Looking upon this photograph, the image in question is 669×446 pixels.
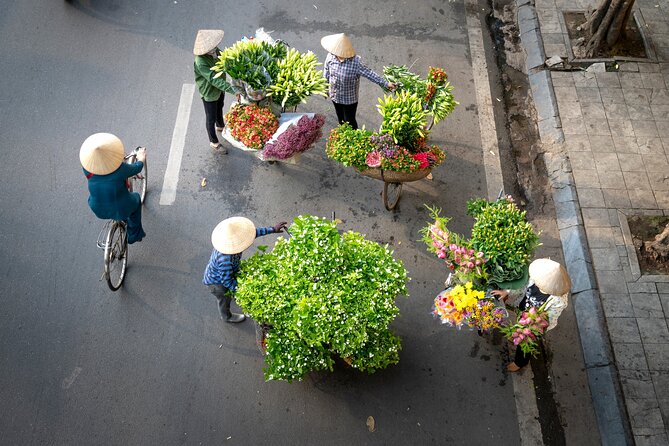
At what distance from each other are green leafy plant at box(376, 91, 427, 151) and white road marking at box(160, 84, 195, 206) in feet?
9.39

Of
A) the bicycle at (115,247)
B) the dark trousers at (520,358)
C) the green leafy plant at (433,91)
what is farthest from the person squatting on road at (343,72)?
the dark trousers at (520,358)

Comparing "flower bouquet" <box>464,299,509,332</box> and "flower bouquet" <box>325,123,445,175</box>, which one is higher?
"flower bouquet" <box>325,123,445,175</box>

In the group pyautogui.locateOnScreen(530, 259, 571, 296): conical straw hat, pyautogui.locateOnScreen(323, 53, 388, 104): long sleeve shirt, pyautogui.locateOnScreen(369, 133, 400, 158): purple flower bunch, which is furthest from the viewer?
pyautogui.locateOnScreen(323, 53, 388, 104): long sleeve shirt

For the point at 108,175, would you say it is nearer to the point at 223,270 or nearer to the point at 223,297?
the point at 223,270

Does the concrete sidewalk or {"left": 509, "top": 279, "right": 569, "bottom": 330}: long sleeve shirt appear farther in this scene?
the concrete sidewalk

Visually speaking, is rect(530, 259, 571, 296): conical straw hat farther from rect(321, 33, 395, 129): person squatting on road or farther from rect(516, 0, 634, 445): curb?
rect(321, 33, 395, 129): person squatting on road

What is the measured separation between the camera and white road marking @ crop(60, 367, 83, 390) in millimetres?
5850

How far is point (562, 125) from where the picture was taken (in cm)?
807

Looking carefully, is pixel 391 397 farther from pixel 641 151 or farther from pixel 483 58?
pixel 483 58

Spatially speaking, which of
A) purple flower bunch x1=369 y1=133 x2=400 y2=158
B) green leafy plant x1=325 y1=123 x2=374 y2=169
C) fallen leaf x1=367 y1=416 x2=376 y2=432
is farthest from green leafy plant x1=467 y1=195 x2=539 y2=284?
fallen leaf x1=367 y1=416 x2=376 y2=432

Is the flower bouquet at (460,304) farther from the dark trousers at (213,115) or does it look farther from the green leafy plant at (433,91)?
the dark trousers at (213,115)

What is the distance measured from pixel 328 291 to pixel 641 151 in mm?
5340

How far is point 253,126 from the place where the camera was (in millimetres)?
6414

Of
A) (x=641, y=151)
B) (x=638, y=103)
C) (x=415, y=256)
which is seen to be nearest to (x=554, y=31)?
(x=638, y=103)
